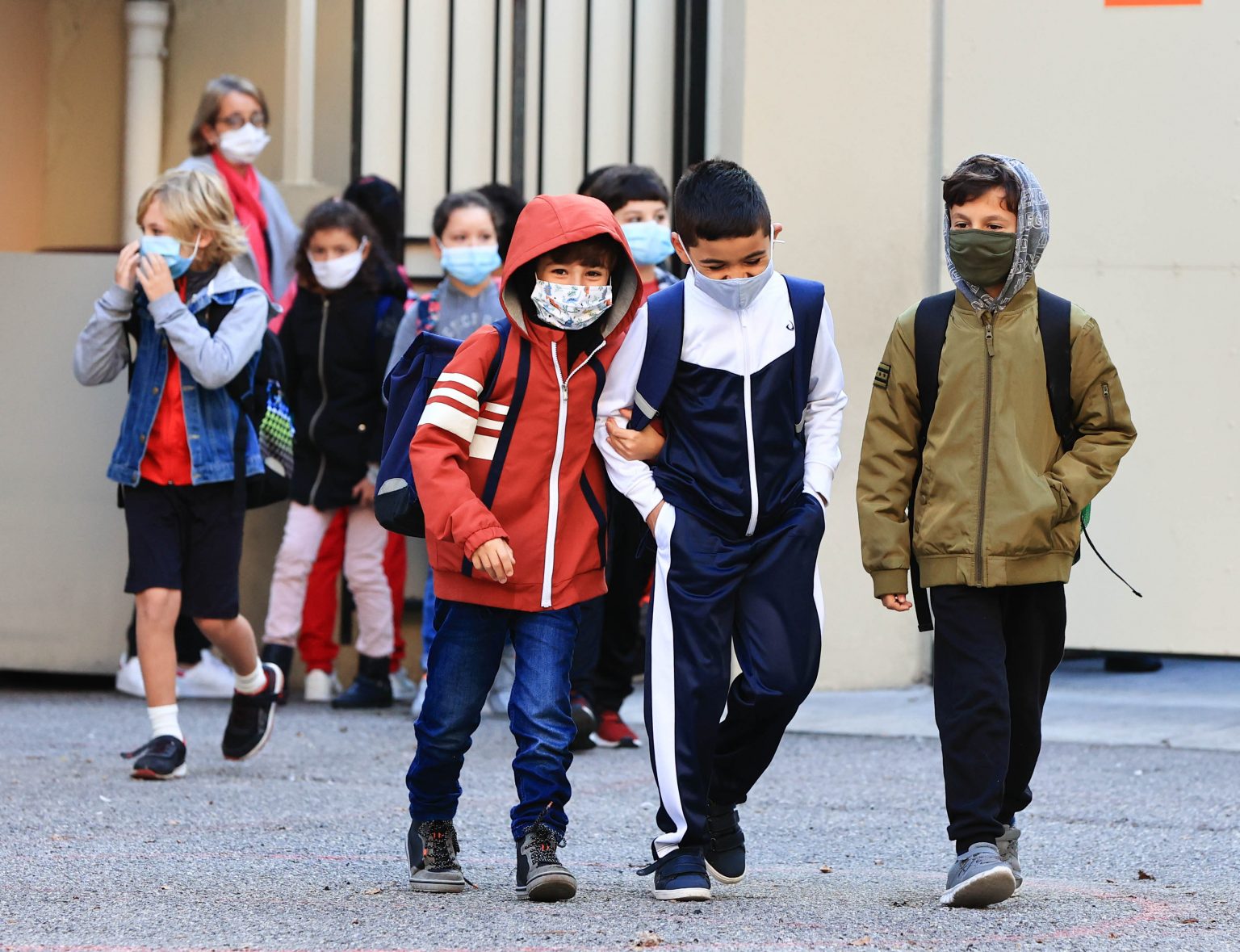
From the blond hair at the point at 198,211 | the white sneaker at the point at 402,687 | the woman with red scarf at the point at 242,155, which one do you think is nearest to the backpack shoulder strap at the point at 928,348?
the blond hair at the point at 198,211

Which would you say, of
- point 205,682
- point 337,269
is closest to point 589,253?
point 337,269

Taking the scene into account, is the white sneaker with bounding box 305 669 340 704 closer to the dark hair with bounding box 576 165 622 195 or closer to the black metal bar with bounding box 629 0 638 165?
the dark hair with bounding box 576 165 622 195

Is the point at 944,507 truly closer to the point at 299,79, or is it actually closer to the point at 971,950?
the point at 971,950

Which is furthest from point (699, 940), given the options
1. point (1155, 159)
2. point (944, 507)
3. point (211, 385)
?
point (1155, 159)

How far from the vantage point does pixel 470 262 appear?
7012 millimetres

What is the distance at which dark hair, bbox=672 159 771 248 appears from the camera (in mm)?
4223

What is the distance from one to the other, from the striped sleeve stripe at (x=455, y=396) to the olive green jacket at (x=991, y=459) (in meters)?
0.87

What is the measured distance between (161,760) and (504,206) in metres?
2.87

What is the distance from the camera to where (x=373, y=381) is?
775cm

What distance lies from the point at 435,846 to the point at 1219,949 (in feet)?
5.51

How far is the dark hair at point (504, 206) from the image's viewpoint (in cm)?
768

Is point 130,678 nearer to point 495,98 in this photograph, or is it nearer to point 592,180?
point 592,180

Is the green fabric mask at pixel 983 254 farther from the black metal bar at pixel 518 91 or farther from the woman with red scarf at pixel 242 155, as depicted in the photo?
the black metal bar at pixel 518 91

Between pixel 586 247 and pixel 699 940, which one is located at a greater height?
pixel 586 247
